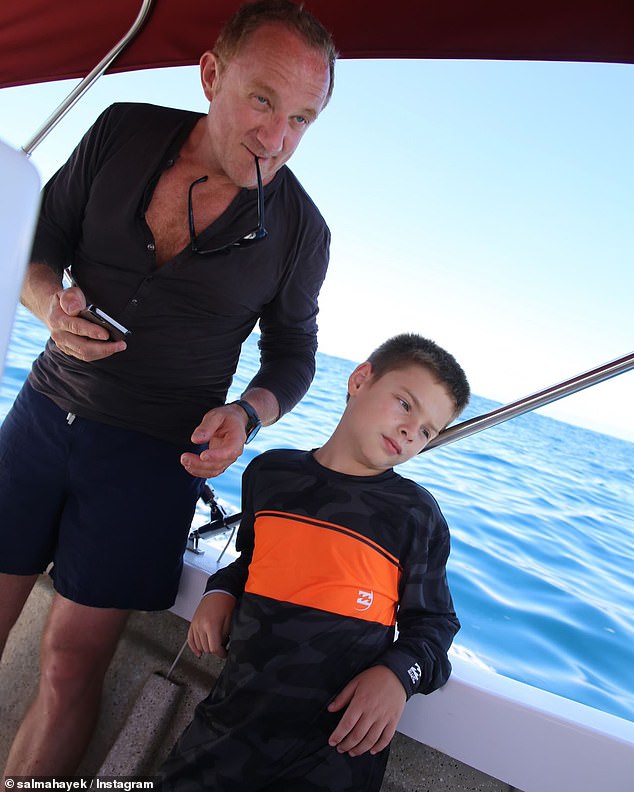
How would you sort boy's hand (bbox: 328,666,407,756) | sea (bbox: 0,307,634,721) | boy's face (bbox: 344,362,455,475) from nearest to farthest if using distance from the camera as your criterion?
boy's hand (bbox: 328,666,407,756)
boy's face (bbox: 344,362,455,475)
sea (bbox: 0,307,634,721)

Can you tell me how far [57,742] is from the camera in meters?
1.24

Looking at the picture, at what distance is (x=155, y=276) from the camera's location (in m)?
1.25

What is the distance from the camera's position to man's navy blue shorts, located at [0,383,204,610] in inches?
48.7

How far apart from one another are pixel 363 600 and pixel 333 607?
0.05 meters

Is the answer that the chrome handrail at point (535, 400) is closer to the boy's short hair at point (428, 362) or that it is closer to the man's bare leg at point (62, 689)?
the boy's short hair at point (428, 362)

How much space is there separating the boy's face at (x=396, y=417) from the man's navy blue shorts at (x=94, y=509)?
37cm

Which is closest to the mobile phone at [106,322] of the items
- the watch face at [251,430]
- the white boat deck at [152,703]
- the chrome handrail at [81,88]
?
the watch face at [251,430]

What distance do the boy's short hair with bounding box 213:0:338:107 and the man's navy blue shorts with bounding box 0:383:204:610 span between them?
0.78 m

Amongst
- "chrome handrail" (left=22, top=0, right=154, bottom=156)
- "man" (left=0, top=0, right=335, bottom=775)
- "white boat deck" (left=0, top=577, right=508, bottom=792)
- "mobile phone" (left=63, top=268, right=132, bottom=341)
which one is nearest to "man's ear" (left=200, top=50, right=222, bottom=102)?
"man" (left=0, top=0, right=335, bottom=775)

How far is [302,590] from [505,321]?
84.5 feet

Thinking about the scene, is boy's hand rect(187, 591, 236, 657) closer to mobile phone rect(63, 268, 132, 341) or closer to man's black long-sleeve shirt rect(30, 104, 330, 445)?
man's black long-sleeve shirt rect(30, 104, 330, 445)

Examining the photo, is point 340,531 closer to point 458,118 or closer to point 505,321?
point 458,118

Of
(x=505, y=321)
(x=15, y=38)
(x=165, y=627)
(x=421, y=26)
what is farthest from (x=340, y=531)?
(x=505, y=321)

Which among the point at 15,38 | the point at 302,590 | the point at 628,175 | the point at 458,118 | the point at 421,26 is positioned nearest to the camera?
the point at 302,590
